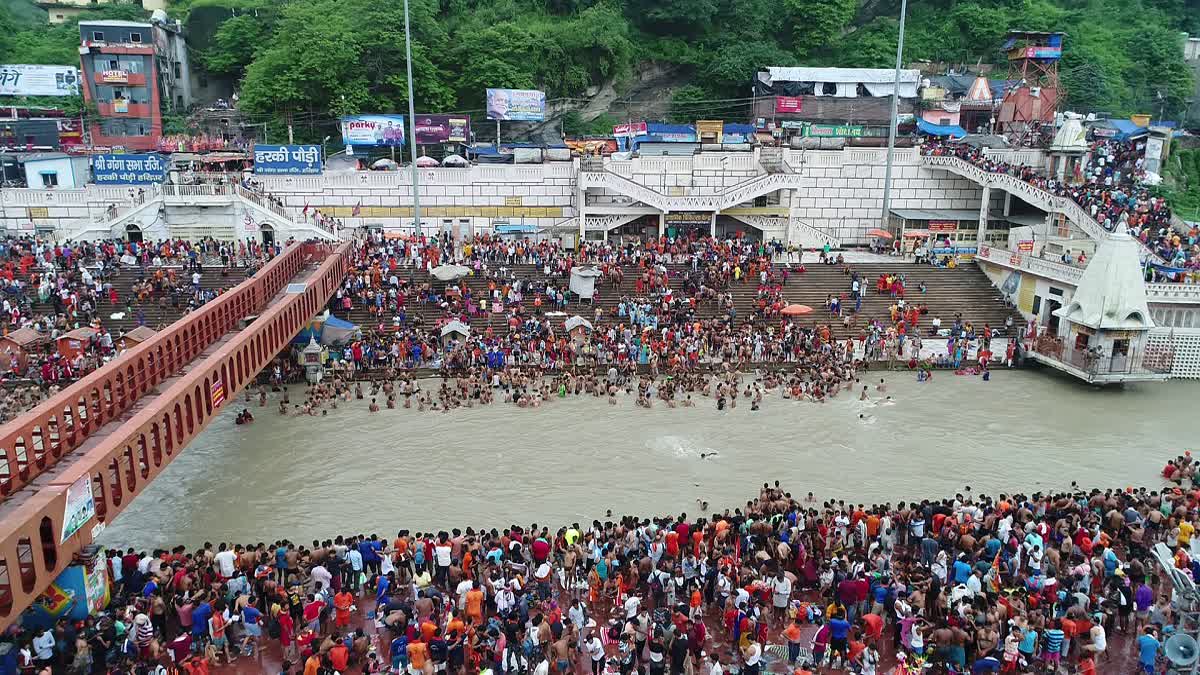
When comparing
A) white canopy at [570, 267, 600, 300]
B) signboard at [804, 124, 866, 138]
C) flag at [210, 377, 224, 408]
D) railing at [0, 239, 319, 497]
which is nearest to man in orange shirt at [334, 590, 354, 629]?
railing at [0, 239, 319, 497]

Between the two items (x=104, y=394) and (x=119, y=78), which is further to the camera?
(x=119, y=78)

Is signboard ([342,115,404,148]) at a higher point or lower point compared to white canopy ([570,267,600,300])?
higher

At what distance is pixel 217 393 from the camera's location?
18781mm

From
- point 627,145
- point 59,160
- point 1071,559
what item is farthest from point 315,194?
point 1071,559

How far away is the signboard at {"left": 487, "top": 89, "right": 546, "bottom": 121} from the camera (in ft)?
150

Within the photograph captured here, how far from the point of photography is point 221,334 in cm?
2156

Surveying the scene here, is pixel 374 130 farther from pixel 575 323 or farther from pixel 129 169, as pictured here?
pixel 575 323

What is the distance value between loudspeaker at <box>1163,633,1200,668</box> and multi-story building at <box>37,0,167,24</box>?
7054cm

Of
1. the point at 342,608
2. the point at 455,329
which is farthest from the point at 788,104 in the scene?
the point at 342,608

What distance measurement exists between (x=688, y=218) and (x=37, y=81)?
39560 mm

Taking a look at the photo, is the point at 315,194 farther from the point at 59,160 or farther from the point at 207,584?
the point at 207,584

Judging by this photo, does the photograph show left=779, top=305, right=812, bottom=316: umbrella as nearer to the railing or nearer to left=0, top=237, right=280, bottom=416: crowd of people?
the railing

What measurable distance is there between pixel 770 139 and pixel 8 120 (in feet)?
134

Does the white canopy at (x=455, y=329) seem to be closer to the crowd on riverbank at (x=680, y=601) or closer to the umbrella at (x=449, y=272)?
the umbrella at (x=449, y=272)
